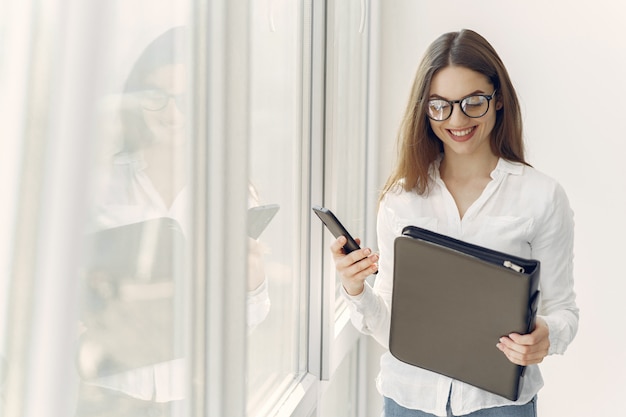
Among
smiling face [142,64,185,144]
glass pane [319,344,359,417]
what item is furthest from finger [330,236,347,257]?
glass pane [319,344,359,417]

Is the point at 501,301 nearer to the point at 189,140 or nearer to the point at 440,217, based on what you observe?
A: the point at 440,217

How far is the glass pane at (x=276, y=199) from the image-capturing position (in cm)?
118

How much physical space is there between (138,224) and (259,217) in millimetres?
480

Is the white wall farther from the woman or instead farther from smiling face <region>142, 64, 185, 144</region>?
smiling face <region>142, 64, 185, 144</region>

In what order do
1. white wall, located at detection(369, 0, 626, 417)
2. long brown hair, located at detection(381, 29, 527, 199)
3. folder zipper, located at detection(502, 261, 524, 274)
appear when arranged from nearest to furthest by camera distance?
folder zipper, located at detection(502, 261, 524, 274) → long brown hair, located at detection(381, 29, 527, 199) → white wall, located at detection(369, 0, 626, 417)

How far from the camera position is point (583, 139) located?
2234 mm

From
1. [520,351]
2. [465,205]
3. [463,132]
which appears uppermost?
[463,132]

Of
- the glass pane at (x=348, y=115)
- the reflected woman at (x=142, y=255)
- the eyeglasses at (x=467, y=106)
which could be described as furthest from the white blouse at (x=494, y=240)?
the reflected woman at (x=142, y=255)

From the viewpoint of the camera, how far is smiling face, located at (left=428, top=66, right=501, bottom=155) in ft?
4.14

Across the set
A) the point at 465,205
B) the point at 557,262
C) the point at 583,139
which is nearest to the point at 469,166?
the point at 465,205

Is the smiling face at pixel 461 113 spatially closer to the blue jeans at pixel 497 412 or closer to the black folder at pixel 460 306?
the black folder at pixel 460 306

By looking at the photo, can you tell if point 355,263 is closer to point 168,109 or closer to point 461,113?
point 461,113

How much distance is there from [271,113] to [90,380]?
758mm

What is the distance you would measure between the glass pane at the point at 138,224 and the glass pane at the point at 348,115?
876 millimetres
